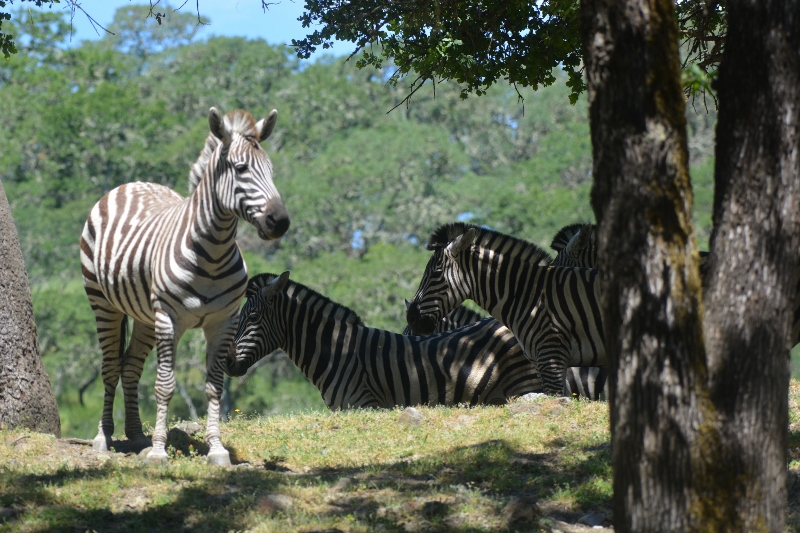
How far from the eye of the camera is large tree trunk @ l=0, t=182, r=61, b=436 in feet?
27.0

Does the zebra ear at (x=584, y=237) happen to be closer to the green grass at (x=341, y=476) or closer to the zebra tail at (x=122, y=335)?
the green grass at (x=341, y=476)

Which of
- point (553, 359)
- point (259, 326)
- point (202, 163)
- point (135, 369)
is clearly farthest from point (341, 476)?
point (259, 326)

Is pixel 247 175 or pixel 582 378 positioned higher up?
pixel 247 175

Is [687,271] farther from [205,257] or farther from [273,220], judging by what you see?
[205,257]

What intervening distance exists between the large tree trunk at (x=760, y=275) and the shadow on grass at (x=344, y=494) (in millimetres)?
1857

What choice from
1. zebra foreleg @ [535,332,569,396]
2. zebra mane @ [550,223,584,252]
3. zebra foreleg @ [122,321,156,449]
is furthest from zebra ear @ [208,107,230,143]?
zebra mane @ [550,223,584,252]

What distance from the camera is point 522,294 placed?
416 inches

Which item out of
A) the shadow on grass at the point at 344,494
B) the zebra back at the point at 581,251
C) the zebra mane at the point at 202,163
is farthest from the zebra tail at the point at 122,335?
the zebra back at the point at 581,251

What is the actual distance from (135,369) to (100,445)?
2.54ft

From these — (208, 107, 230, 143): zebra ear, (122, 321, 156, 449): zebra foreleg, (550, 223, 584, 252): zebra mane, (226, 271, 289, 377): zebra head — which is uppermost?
(550, 223, 584, 252): zebra mane

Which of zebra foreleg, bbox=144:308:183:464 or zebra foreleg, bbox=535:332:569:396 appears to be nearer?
zebra foreleg, bbox=144:308:183:464

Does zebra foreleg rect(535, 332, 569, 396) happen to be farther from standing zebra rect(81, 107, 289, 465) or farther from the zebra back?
standing zebra rect(81, 107, 289, 465)

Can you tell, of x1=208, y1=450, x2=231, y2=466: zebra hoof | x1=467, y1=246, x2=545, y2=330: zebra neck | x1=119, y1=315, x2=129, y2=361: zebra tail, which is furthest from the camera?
x1=467, y1=246, x2=545, y2=330: zebra neck

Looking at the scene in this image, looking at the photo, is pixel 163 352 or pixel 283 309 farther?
pixel 283 309
